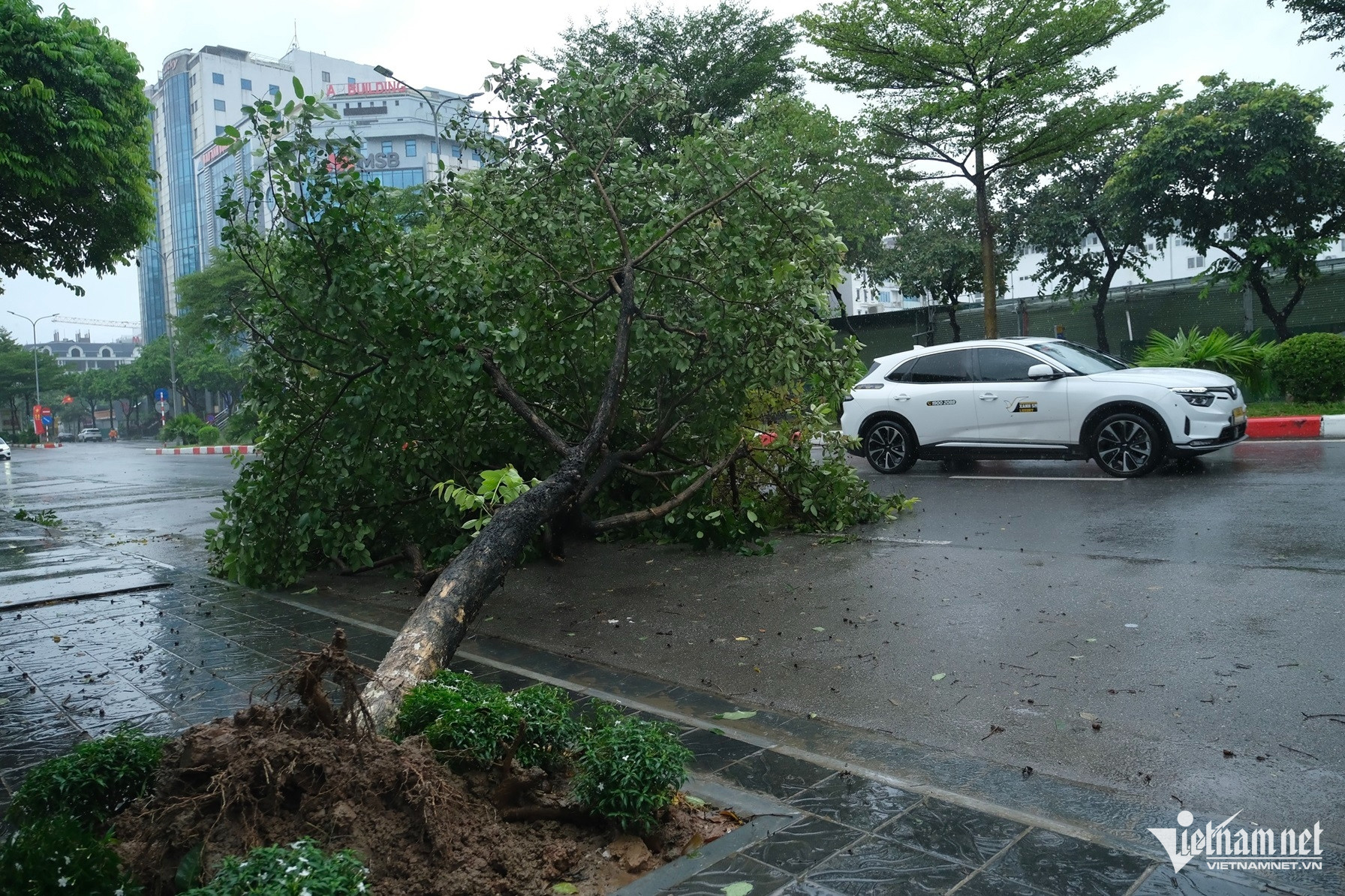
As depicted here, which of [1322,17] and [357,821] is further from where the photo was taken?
[1322,17]

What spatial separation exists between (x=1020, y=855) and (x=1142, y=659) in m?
2.38

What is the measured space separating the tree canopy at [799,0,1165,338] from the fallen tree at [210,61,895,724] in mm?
14483

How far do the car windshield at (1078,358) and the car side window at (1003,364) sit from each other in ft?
0.84

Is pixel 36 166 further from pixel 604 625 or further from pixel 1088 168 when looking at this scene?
pixel 1088 168

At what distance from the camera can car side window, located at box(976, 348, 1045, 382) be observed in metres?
12.1

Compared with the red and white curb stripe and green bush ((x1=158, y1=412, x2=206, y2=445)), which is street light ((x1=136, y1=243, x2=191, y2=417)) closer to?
green bush ((x1=158, y1=412, x2=206, y2=445))

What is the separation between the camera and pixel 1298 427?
47.0ft

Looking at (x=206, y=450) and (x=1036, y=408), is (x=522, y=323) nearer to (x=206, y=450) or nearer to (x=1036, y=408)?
(x=1036, y=408)

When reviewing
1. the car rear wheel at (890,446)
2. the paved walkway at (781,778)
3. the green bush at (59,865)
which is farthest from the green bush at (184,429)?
the green bush at (59,865)

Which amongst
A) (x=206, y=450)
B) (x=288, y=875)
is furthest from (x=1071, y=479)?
(x=206, y=450)

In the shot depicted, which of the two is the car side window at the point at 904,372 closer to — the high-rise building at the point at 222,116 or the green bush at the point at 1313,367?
the green bush at the point at 1313,367

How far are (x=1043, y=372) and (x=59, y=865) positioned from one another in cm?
1101

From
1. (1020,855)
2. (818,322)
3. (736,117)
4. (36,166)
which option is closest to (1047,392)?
(818,322)

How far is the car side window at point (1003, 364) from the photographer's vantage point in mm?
12125
